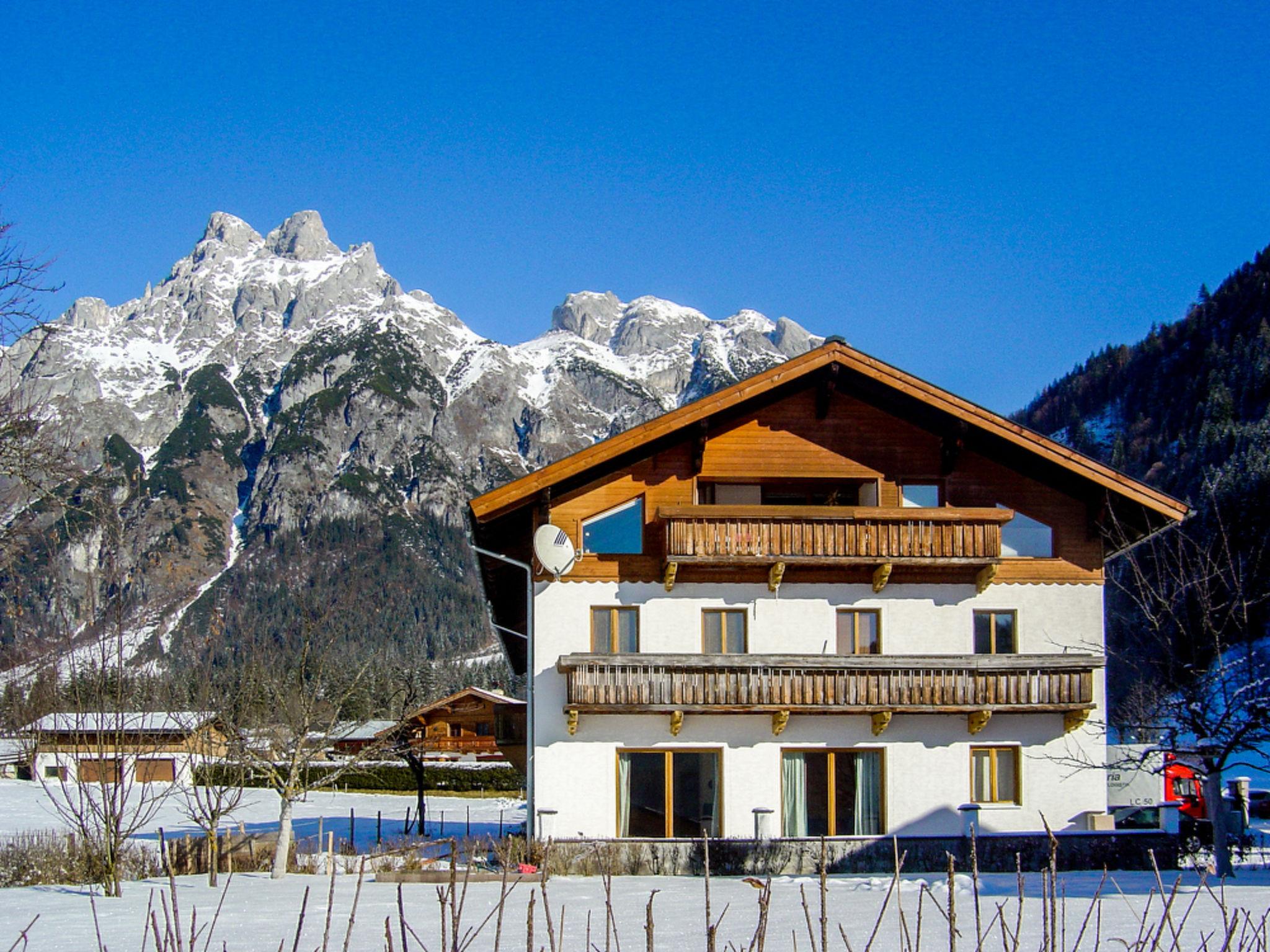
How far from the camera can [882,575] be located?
2509cm

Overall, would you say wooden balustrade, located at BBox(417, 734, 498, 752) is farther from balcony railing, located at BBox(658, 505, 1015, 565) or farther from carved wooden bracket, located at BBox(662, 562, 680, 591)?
balcony railing, located at BBox(658, 505, 1015, 565)

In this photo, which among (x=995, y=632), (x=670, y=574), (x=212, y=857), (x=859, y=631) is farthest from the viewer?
(x=995, y=632)

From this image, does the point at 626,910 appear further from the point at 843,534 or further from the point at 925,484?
the point at 925,484

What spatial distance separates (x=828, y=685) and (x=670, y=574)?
3.51m

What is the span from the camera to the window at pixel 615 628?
81.9 feet

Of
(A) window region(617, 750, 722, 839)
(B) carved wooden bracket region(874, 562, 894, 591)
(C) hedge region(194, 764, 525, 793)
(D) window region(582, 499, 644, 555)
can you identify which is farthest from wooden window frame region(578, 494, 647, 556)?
(C) hedge region(194, 764, 525, 793)

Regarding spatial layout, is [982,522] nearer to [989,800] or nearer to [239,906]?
[989,800]

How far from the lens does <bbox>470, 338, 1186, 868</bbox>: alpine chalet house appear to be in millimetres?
24203

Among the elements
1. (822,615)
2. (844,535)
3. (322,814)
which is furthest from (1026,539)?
(322,814)

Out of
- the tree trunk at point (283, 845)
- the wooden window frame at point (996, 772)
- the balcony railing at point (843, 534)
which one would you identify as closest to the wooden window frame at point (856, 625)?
the balcony railing at point (843, 534)

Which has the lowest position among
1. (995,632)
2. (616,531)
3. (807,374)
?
(995,632)

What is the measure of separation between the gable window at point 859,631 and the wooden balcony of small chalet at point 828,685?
0.90 m

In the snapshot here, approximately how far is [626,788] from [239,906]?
8295mm

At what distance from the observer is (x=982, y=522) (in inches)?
971
